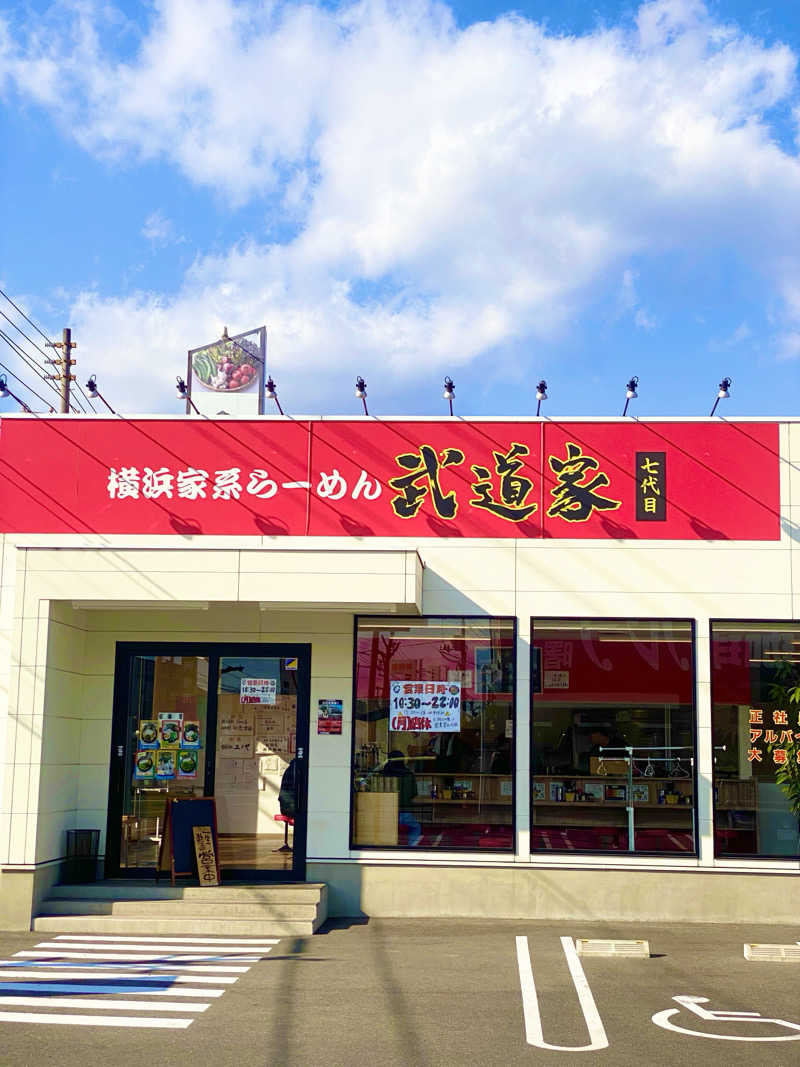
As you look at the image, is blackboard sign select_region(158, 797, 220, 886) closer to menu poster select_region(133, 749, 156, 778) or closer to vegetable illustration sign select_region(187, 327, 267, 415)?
menu poster select_region(133, 749, 156, 778)

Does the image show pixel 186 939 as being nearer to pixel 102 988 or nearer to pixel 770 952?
pixel 102 988

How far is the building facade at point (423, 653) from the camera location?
11.2 metres

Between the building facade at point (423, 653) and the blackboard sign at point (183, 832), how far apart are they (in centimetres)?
28

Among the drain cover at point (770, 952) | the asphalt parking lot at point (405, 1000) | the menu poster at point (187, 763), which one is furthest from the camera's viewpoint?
the menu poster at point (187, 763)

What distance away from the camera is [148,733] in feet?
39.9

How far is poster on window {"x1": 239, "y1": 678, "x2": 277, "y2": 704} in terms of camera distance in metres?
12.1

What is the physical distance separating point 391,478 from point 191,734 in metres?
3.57

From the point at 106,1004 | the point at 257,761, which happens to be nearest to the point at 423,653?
the point at 257,761

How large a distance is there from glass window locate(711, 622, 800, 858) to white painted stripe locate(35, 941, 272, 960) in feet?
16.5

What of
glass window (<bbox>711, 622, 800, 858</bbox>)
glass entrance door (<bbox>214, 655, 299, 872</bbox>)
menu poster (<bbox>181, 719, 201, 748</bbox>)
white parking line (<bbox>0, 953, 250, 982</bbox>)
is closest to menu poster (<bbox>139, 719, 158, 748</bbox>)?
menu poster (<bbox>181, 719, 201, 748</bbox>)

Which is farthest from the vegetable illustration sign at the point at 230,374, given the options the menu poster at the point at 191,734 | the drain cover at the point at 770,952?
the drain cover at the point at 770,952

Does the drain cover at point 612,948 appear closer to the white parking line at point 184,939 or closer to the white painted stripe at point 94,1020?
the white parking line at point 184,939

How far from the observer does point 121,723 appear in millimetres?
12133

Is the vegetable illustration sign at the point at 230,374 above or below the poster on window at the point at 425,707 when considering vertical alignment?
above
